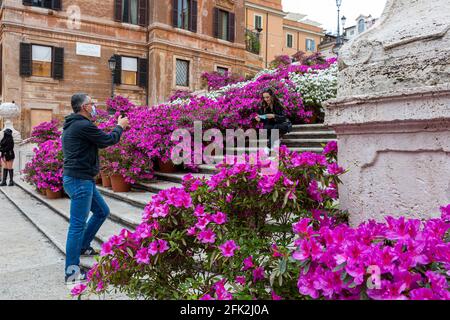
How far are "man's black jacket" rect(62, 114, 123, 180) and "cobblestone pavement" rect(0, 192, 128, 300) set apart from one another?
3.55ft

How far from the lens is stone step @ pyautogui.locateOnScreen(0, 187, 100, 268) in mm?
4555

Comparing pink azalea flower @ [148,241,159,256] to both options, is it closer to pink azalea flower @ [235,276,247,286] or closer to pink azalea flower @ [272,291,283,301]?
pink azalea flower @ [235,276,247,286]

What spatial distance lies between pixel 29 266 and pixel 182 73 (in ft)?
66.3

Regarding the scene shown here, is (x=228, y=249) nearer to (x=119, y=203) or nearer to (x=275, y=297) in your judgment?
(x=275, y=297)

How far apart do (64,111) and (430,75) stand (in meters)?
20.2

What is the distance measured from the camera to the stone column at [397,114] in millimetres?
2037

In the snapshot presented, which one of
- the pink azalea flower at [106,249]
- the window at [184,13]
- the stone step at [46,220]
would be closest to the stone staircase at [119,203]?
the stone step at [46,220]

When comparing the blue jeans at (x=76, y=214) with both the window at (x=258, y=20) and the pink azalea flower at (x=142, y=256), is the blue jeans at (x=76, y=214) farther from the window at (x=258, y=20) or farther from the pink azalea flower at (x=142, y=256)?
the window at (x=258, y=20)

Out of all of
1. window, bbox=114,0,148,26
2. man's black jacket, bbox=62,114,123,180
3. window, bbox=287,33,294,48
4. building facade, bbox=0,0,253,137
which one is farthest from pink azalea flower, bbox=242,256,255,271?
window, bbox=287,33,294,48

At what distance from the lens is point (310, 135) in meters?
7.27

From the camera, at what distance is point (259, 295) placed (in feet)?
5.68

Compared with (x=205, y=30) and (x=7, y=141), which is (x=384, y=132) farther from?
(x=205, y=30)

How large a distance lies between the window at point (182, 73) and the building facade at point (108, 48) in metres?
0.06
